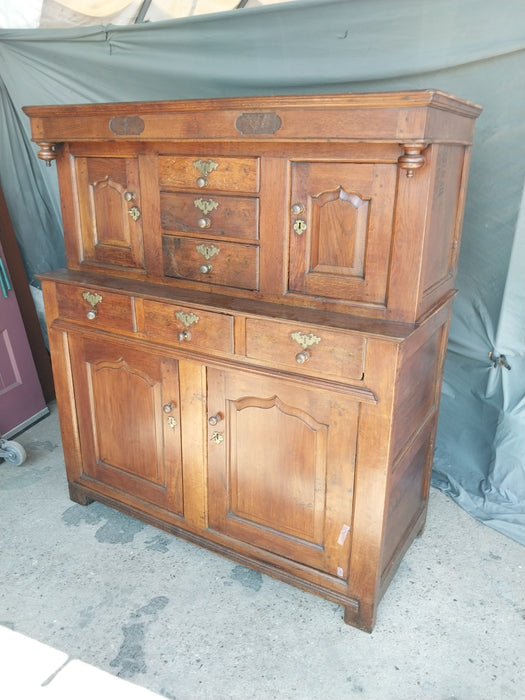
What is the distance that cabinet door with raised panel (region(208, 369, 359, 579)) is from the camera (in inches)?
65.1

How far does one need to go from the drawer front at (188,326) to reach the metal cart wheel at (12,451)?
1.18 meters

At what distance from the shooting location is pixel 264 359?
1.66m

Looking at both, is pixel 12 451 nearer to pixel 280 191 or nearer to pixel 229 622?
pixel 229 622

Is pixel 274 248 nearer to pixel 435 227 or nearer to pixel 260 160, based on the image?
pixel 260 160

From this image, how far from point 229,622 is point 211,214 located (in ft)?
4.33

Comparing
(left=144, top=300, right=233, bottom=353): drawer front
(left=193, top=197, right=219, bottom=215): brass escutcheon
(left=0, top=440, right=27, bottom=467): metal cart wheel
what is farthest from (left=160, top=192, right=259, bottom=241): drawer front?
(left=0, top=440, right=27, bottom=467): metal cart wheel

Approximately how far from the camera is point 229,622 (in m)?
1.83

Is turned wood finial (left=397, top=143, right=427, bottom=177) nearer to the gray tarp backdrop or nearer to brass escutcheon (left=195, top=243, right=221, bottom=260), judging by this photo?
brass escutcheon (left=195, top=243, right=221, bottom=260)

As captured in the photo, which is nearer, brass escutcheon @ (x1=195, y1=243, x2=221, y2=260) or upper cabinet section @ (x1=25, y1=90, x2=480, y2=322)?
upper cabinet section @ (x1=25, y1=90, x2=480, y2=322)

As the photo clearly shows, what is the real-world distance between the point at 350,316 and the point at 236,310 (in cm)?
33

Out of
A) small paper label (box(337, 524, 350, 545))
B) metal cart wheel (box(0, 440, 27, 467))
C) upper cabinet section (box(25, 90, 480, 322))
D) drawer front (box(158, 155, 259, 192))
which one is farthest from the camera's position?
metal cart wheel (box(0, 440, 27, 467))

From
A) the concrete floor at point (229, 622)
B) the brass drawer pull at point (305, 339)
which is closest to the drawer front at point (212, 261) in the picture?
the brass drawer pull at point (305, 339)

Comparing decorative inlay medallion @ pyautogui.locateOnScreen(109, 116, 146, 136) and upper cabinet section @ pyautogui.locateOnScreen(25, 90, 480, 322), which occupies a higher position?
decorative inlay medallion @ pyautogui.locateOnScreen(109, 116, 146, 136)

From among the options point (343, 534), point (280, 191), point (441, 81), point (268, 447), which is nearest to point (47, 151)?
point (280, 191)
